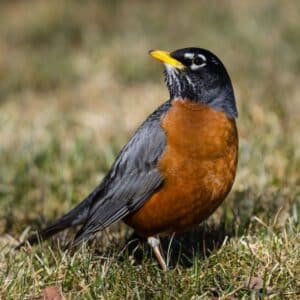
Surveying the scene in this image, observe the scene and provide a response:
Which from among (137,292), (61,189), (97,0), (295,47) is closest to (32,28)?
(97,0)

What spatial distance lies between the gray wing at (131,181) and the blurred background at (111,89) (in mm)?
783

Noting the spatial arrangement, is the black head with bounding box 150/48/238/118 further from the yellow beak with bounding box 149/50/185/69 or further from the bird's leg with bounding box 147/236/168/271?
the bird's leg with bounding box 147/236/168/271

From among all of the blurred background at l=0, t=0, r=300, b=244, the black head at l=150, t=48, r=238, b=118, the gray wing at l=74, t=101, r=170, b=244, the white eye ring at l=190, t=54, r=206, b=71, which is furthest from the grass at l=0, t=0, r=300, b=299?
the white eye ring at l=190, t=54, r=206, b=71

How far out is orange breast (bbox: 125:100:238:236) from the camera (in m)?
4.96

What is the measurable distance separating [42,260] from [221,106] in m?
1.43

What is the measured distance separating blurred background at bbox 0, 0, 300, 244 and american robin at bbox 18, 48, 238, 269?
2.30ft

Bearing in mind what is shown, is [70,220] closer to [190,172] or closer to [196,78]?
[190,172]

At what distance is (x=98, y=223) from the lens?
527cm

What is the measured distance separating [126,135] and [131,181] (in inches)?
101

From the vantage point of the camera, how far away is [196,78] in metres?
5.44

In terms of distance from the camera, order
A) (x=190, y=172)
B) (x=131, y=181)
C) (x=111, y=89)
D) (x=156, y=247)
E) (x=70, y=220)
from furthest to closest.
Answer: (x=111, y=89), (x=70, y=220), (x=131, y=181), (x=156, y=247), (x=190, y=172)

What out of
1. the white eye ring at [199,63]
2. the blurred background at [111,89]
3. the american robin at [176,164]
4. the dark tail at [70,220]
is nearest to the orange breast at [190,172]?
the american robin at [176,164]

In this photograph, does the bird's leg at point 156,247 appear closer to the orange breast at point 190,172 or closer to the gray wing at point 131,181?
the orange breast at point 190,172

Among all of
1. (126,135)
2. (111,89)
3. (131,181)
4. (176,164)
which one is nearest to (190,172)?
(176,164)
